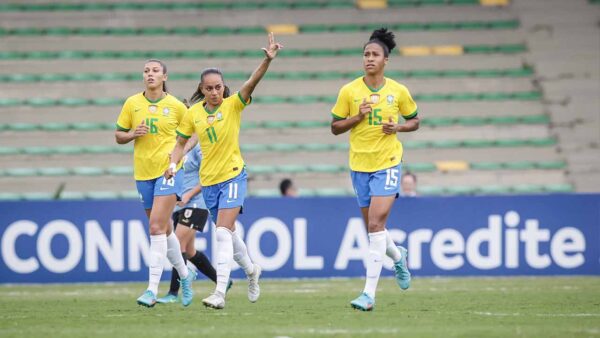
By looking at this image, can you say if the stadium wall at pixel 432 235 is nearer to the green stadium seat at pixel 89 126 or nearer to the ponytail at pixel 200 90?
the ponytail at pixel 200 90

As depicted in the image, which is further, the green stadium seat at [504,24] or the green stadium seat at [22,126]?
the green stadium seat at [504,24]

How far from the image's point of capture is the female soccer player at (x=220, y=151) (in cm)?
1035

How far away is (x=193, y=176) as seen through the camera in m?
12.3

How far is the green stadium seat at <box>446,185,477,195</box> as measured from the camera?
62.0 ft

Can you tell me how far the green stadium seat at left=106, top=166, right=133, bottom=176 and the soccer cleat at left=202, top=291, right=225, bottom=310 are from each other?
9.02 metres

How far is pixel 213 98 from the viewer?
10.4 metres

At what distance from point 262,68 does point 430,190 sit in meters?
9.34

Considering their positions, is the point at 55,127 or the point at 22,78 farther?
the point at 22,78

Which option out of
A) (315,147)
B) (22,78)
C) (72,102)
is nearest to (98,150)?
(72,102)

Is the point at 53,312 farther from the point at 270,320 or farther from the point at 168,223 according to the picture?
the point at 270,320

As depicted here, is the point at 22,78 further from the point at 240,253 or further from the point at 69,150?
the point at 240,253

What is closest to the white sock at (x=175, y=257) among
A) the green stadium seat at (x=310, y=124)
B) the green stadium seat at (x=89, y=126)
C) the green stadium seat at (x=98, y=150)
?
the green stadium seat at (x=98, y=150)

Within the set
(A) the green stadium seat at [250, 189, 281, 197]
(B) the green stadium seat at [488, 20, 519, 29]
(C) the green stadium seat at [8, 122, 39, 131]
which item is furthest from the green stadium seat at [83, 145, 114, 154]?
(B) the green stadium seat at [488, 20, 519, 29]

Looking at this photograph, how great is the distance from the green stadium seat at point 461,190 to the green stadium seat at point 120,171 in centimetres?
517
